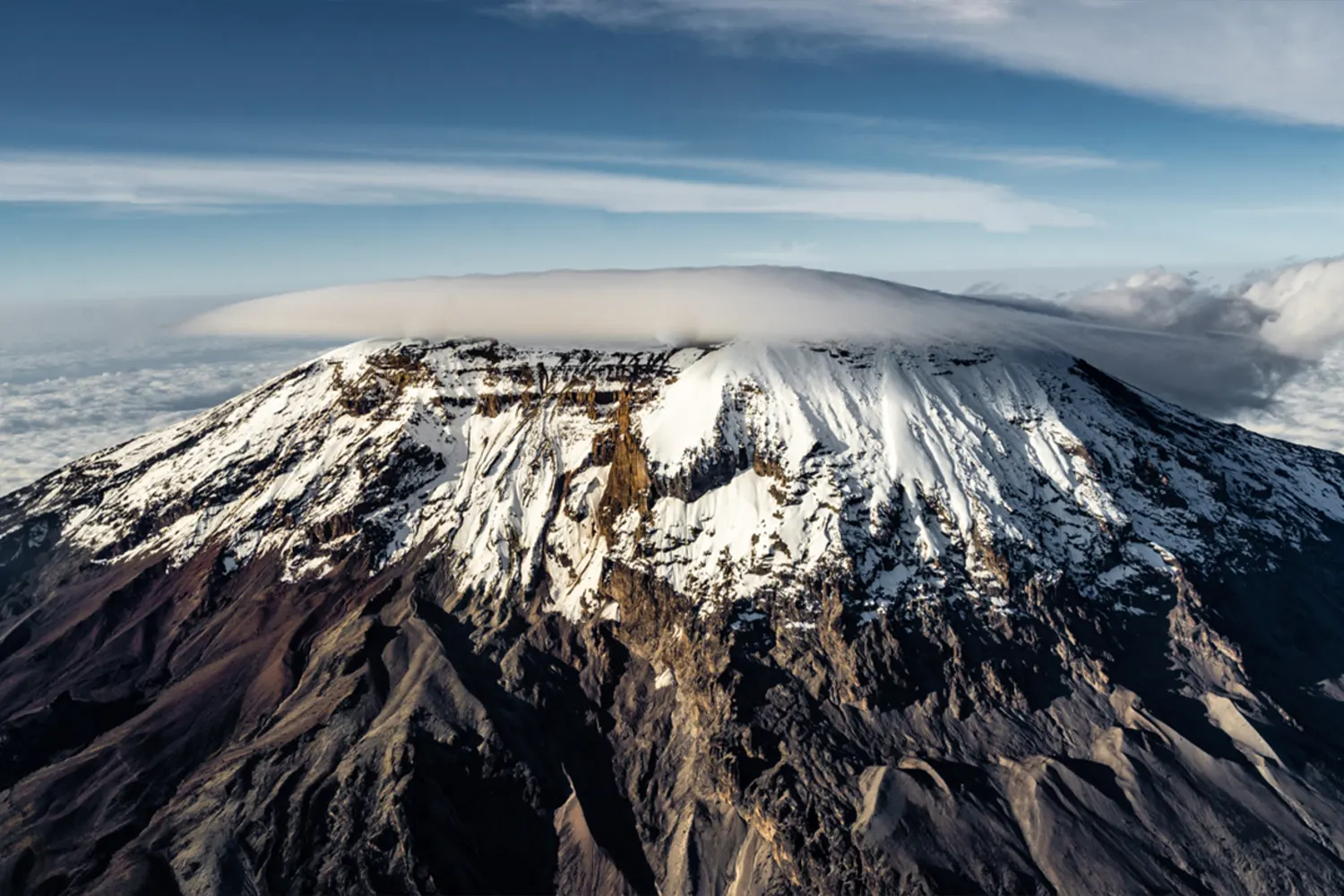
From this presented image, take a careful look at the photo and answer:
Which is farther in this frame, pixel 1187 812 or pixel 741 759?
pixel 741 759

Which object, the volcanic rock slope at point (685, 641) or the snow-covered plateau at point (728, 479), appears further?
the snow-covered plateau at point (728, 479)

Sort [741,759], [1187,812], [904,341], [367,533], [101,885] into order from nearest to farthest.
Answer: [101,885]
[1187,812]
[741,759]
[367,533]
[904,341]

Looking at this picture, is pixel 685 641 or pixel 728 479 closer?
pixel 685 641

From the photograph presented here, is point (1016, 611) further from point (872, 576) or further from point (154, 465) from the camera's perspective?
point (154, 465)

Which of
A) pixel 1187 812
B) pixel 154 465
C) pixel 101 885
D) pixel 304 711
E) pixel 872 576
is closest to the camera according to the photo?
pixel 101 885

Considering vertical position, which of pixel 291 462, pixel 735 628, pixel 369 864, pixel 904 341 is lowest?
pixel 369 864

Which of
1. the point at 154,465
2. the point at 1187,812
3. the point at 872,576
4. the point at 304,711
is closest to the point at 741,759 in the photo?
the point at 872,576

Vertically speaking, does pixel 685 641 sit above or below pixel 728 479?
below

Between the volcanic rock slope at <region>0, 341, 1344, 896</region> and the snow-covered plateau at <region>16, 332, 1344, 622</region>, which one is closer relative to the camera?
the volcanic rock slope at <region>0, 341, 1344, 896</region>
